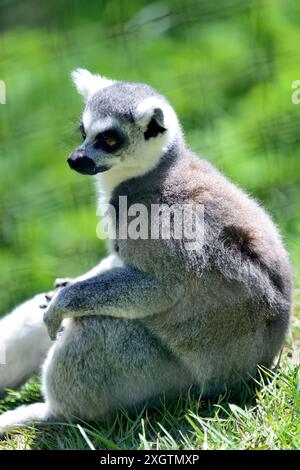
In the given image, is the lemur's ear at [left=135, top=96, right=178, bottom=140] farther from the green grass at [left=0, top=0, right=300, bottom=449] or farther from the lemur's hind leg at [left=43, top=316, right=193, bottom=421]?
the green grass at [left=0, top=0, right=300, bottom=449]

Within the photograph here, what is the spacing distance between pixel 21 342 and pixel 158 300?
4.39 ft

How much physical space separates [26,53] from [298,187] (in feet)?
12.9

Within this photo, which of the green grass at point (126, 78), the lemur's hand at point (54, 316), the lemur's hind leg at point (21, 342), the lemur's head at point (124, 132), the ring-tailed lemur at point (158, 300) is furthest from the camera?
the green grass at point (126, 78)

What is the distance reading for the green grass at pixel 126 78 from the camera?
889 cm

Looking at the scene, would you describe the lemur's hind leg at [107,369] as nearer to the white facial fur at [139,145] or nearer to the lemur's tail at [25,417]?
the lemur's tail at [25,417]

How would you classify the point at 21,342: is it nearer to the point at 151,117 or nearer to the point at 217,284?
the point at 217,284

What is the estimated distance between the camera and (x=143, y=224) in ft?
16.7

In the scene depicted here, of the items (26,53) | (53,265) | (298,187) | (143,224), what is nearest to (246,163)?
(298,187)

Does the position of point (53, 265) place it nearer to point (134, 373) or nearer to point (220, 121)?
point (220, 121)

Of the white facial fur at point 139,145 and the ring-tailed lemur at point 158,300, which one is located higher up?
the white facial fur at point 139,145

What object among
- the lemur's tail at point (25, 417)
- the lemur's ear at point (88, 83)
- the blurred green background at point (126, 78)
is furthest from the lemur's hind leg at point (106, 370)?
the blurred green background at point (126, 78)

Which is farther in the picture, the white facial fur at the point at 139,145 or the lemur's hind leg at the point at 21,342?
the lemur's hind leg at the point at 21,342

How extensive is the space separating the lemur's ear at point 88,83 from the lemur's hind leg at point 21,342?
1334 mm

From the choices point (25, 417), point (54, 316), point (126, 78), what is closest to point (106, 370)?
point (54, 316)
